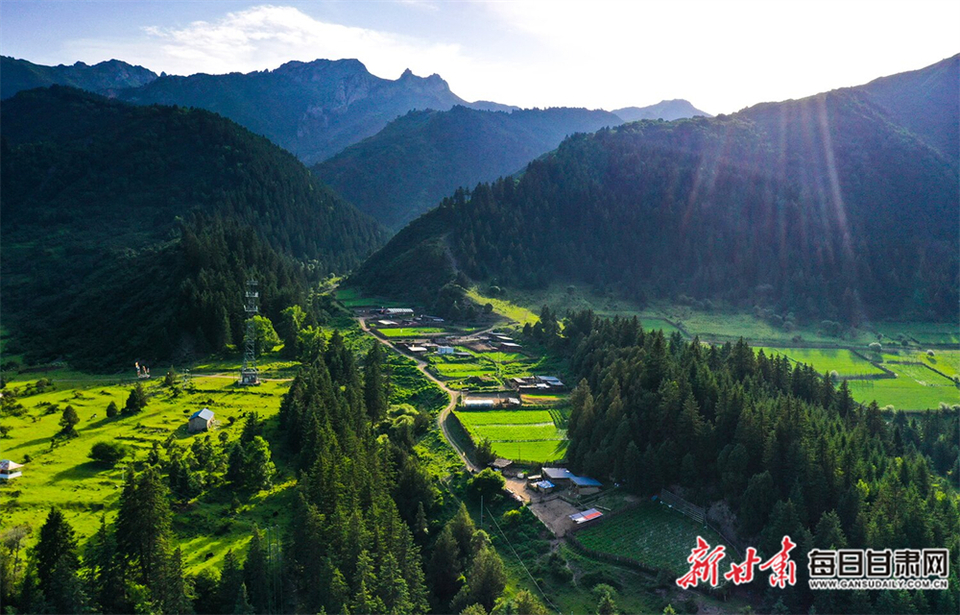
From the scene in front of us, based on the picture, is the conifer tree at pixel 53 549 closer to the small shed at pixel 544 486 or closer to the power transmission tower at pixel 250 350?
the small shed at pixel 544 486

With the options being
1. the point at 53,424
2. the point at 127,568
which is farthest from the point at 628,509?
the point at 53,424

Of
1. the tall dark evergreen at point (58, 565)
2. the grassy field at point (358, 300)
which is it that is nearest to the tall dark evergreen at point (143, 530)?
the tall dark evergreen at point (58, 565)

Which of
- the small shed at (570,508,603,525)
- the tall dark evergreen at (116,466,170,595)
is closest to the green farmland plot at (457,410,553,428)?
the small shed at (570,508,603,525)

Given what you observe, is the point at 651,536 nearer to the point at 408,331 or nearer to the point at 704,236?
the point at 408,331

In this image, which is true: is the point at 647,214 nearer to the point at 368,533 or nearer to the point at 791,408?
the point at 791,408

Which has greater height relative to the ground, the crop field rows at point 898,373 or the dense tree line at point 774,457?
the dense tree line at point 774,457

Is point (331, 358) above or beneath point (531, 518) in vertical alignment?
above

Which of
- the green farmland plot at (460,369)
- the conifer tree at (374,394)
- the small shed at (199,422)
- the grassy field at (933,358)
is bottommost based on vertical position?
the grassy field at (933,358)
